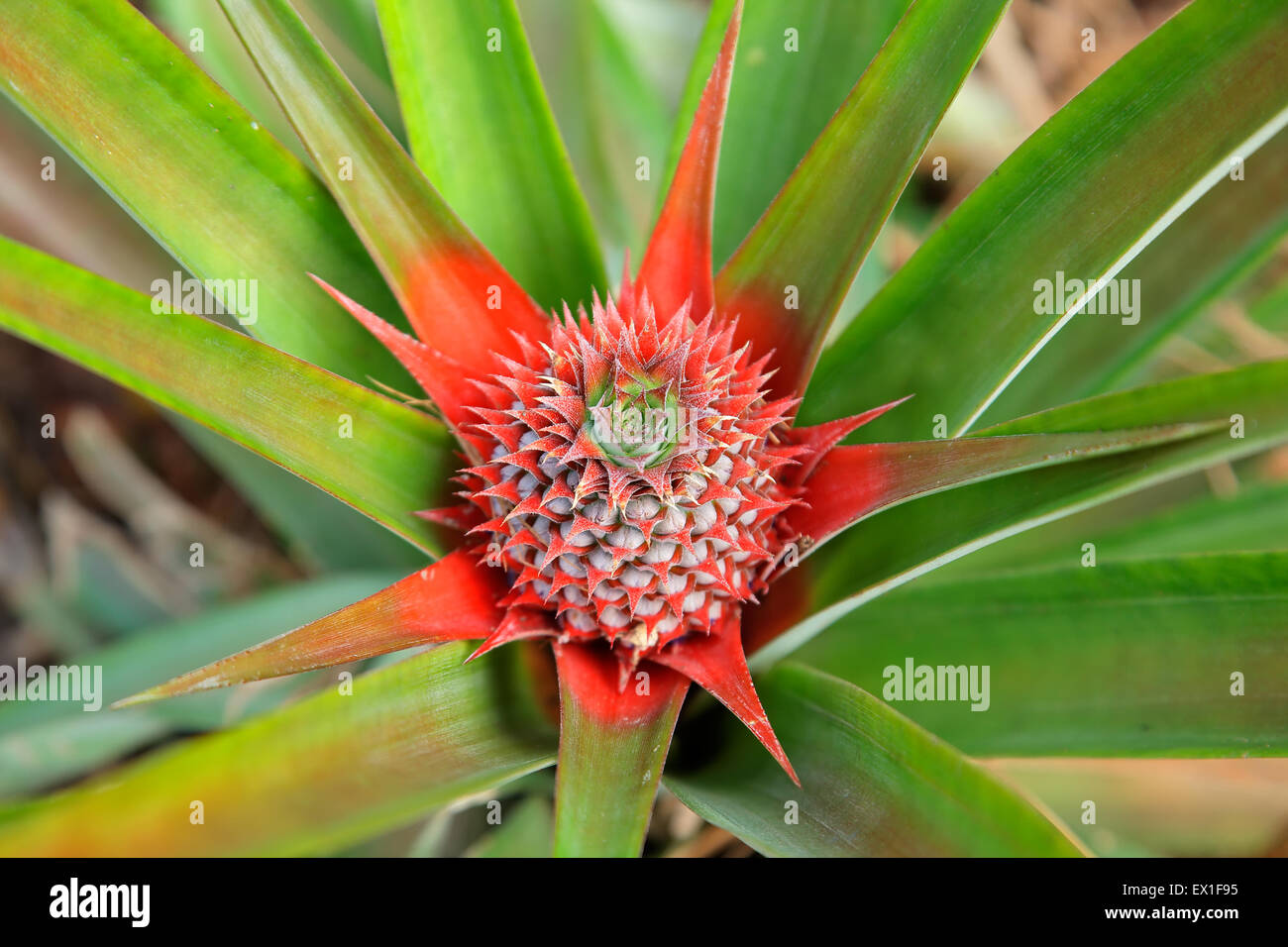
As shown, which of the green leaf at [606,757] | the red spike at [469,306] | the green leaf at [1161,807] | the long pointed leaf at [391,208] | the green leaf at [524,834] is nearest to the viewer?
the green leaf at [606,757]

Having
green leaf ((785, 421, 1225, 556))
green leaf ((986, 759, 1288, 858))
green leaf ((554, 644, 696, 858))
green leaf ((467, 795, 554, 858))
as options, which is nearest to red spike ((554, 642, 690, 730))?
green leaf ((554, 644, 696, 858))

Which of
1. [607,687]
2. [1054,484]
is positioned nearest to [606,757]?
[607,687]

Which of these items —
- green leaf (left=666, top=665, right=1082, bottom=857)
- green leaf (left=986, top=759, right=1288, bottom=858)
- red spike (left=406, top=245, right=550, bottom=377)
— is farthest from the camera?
green leaf (left=986, top=759, right=1288, bottom=858)

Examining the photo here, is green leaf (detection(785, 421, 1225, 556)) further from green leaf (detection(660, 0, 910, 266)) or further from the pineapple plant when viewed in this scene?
green leaf (detection(660, 0, 910, 266))

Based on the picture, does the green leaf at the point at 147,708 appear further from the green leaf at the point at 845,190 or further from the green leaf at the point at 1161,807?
the green leaf at the point at 1161,807

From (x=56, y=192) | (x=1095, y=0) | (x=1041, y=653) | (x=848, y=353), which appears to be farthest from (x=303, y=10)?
(x=1095, y=0)

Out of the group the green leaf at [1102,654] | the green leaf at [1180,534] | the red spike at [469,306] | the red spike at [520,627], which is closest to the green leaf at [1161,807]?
the green leaf at [1180,534]

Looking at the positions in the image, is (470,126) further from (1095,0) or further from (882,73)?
(1095,0)

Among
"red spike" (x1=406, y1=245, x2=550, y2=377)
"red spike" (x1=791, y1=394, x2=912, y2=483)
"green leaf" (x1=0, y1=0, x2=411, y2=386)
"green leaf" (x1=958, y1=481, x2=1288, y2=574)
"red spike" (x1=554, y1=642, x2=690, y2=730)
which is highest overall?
"green leaf" (x1=0, y1=0, x2=411, y2=386)
